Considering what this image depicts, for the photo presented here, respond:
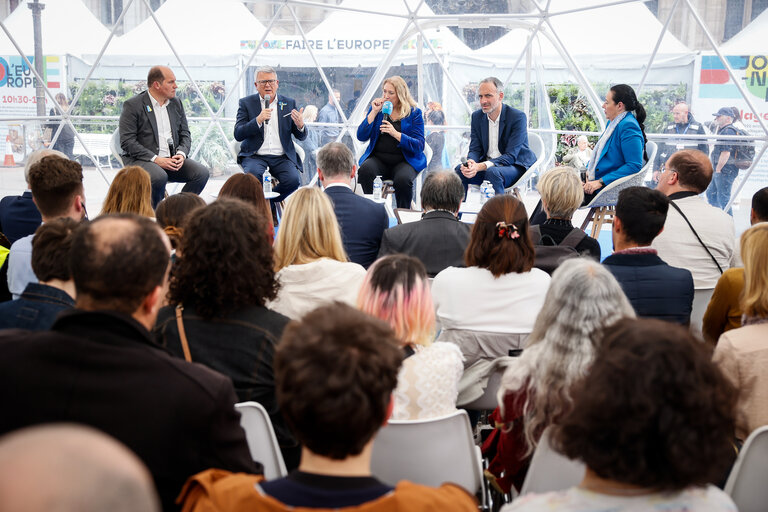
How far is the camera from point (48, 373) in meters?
1.68

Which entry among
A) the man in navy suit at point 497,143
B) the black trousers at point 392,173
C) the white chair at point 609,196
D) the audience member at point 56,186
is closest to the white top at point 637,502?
the audience member at point 56,186

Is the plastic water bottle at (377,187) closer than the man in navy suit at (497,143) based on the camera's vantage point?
No

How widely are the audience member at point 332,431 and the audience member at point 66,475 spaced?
2.00ft

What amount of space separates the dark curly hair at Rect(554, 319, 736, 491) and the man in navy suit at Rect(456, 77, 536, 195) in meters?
5.68

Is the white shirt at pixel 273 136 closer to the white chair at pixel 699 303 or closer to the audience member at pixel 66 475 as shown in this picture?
the white chair at pixel 699 303

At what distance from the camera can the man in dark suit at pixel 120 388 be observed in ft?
5.51

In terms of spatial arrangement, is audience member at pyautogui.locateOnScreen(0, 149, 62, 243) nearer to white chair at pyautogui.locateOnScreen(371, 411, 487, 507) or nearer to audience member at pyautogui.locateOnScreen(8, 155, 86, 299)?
audience member at pyautogui.locateOnScreen(8, 155, 86, 299)

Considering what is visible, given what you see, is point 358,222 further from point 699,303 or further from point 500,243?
point 699,303

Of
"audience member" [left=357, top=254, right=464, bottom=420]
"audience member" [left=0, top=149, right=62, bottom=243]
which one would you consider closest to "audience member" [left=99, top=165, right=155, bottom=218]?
"audience member" [left=0, top=149, right=62, bottom=243]

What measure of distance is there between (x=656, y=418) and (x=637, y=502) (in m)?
0.18

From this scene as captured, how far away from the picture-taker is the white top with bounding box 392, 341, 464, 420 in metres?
2.36

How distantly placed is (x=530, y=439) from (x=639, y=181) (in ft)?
16.1

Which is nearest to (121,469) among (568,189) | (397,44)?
(568,189)

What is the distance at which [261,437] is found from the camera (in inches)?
85.7
